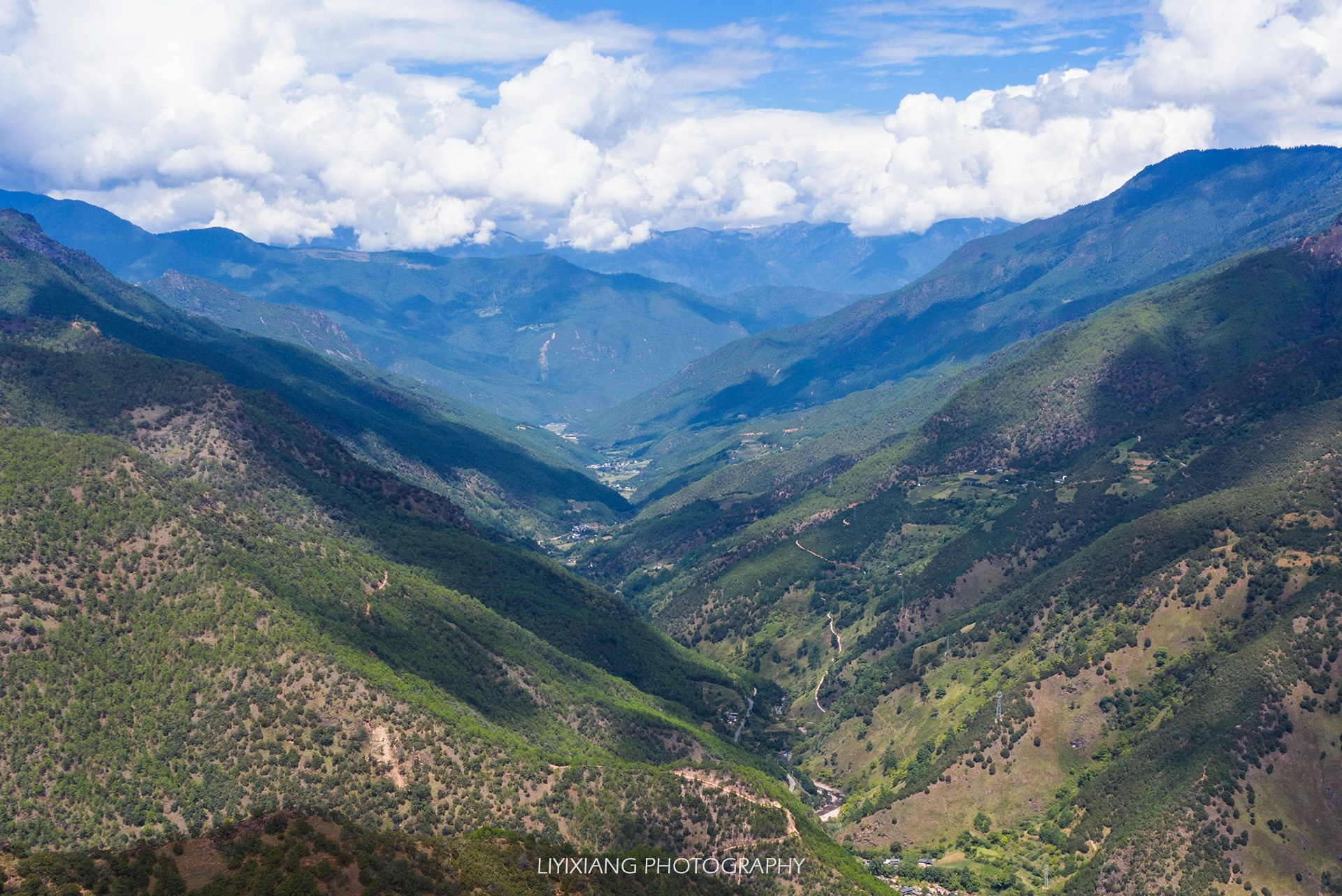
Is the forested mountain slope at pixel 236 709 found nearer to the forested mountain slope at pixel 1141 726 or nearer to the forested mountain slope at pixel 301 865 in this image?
the forested mountain slope at pixel 301 865

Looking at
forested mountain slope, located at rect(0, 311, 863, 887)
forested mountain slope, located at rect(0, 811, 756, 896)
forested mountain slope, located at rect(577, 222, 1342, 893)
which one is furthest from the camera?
forested mountain slope, located at rect(577, 222, 1342, 893)

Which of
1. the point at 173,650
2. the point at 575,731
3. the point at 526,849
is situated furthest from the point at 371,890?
the point at 575,731

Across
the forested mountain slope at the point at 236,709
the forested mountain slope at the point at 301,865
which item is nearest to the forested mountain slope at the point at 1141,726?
the forested mountain slope at the point at 236,709

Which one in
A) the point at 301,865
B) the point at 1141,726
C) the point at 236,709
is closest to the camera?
the point at 301,865

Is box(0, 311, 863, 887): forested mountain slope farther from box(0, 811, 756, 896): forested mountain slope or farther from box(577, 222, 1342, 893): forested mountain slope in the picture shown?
box(577, 222, 1342, 893): forested mountain slope

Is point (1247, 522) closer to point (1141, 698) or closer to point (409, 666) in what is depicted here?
point (1141, 698)

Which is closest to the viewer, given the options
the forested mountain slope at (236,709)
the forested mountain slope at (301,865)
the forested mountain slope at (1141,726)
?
the forested mountain slope at (301,865)

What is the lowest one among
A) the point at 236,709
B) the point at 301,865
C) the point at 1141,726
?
the point at 1141,726

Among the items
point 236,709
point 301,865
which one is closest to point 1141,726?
point 301,865

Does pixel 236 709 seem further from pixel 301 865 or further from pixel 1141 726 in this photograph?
pixel 1141 726

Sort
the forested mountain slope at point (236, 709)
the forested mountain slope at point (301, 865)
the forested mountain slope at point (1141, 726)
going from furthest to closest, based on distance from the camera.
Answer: the forested mountain slope at point (1141, 726), the forested mountain slope at point (236, 709), the forested mountain slope at point (301, 865)

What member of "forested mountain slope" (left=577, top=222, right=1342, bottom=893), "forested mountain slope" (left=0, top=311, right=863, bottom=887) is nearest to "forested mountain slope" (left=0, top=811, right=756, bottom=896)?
"forested mountain slope" (left=0, top=311, right=863, bottom=887)
